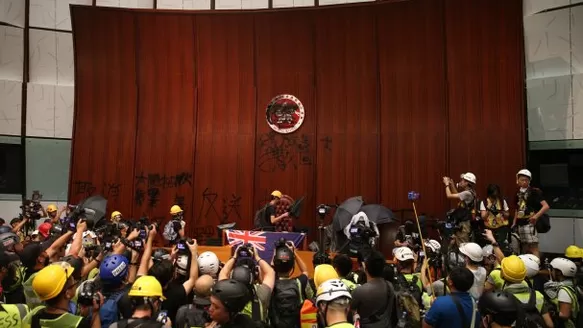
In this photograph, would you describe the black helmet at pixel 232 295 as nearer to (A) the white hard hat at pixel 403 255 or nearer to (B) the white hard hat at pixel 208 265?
(B) the white hard hat at pixel 208 265

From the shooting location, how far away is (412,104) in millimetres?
11828

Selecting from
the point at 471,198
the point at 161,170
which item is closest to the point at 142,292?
the point at 471,198

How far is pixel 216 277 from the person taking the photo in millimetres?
4555

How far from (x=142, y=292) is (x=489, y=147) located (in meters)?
9.68

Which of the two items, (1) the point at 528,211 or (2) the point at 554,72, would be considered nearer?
(1) the point at 528,211

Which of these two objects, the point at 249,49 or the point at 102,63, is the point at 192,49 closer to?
the point at 249,49

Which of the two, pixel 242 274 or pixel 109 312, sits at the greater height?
pixel 242 274

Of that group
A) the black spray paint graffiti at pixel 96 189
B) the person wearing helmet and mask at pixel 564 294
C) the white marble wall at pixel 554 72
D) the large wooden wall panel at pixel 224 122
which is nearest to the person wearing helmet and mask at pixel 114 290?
the person wearing helmet and mask at pixel 564 294

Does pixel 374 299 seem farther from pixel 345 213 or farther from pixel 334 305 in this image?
pixel 345 213

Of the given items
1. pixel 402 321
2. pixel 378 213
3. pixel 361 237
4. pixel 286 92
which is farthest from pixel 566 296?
pixel 286 92

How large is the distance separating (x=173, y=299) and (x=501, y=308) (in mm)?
2626

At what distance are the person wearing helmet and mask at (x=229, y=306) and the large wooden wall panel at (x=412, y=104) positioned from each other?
9153mm

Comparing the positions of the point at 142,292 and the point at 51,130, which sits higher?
the point at 51,130

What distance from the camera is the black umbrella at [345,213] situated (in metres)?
10.2
